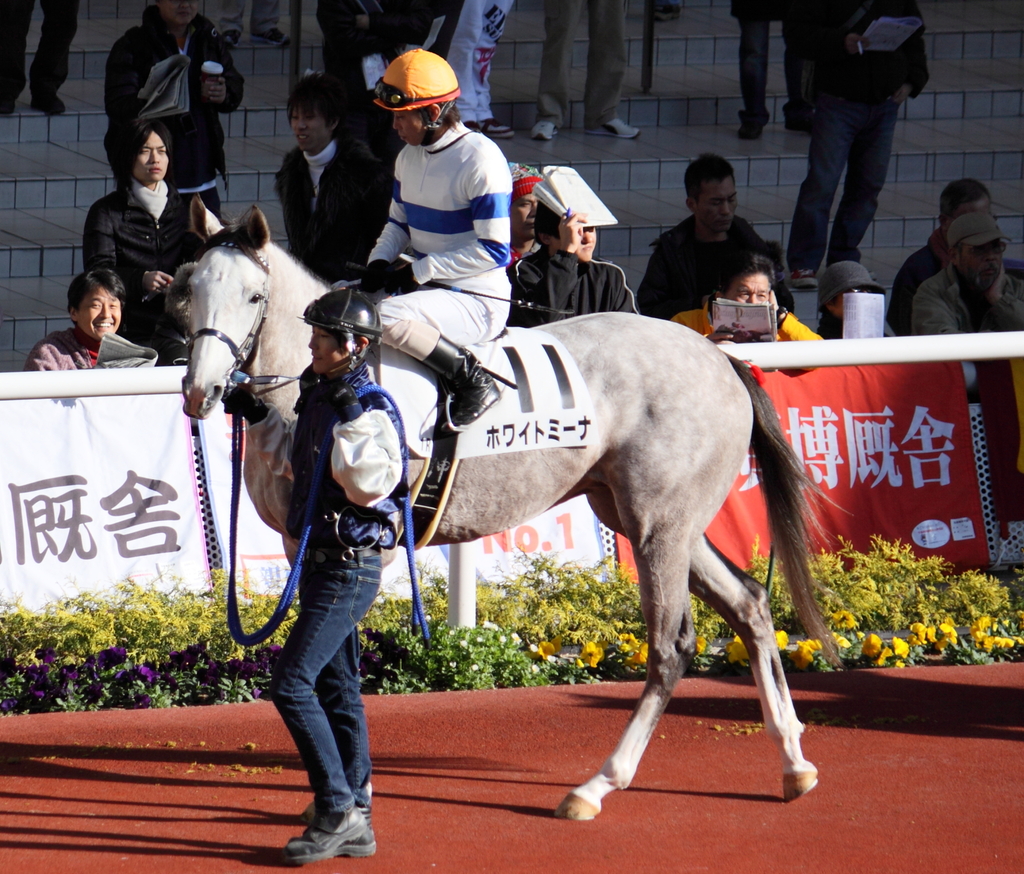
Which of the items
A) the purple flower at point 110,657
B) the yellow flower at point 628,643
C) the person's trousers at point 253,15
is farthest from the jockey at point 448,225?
the person's trousers at point 253,15

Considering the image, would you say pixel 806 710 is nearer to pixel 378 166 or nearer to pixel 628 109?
pixel 378 166

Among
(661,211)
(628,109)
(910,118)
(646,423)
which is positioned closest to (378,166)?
(646,423)

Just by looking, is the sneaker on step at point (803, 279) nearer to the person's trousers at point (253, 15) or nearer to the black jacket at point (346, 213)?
the black jacket at point (346, 213)

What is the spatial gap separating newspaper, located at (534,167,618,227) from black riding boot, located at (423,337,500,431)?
222 cm

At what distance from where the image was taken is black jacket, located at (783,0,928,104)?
10.3 meters

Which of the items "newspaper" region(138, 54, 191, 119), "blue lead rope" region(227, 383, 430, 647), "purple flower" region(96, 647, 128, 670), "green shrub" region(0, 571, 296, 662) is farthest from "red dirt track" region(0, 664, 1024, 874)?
"newspaper" region(138, 54, 191, 119)

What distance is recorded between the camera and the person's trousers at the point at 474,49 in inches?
453

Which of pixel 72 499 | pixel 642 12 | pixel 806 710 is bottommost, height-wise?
pixel 806 710

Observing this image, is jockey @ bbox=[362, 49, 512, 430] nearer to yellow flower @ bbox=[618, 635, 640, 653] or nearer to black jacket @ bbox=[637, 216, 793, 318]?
yellow flower @ bbox=[618, 635, 640, 653]

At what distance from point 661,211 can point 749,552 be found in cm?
529

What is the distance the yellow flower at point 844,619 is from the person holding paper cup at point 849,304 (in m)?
1.55

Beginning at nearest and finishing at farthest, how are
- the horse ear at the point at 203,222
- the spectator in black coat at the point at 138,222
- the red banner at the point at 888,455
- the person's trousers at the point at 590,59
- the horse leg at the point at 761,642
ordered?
the horse ear at the point at 203,222 < the horse leg at the point at 761,642 < the red banner at the point at 888,455 < the spectator in black coat at the point at 138,222 < the person's trousers at the point at 590,59

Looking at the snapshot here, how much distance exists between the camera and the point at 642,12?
1538cm

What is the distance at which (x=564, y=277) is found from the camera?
7023mm
